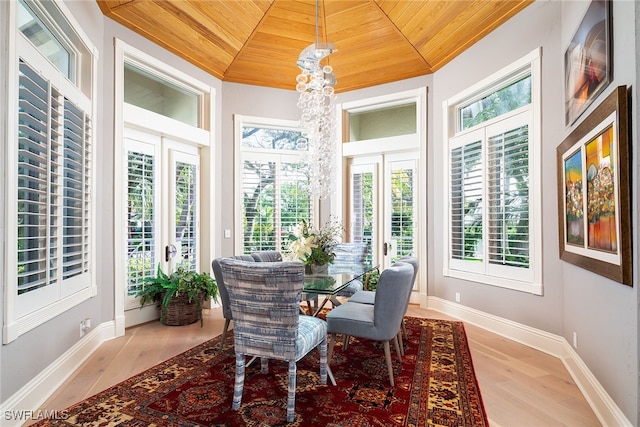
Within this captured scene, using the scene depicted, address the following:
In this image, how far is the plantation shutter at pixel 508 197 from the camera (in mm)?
3561

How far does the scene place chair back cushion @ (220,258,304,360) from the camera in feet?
6.70

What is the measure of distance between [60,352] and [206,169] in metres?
2.88

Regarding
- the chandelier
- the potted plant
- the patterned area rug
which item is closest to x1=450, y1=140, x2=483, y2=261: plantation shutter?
the patterned area rug

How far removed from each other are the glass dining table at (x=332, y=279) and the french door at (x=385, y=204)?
5.79 feet

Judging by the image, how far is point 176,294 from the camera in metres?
4.07

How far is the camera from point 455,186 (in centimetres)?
455

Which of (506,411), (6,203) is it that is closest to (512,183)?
(506,411)

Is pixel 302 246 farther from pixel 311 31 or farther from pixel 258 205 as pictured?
pixel 311 31

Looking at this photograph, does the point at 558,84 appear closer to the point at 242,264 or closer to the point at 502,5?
the point at 502,5

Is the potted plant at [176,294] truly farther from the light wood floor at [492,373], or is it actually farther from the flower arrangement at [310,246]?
the flower arrangement at [310,246]

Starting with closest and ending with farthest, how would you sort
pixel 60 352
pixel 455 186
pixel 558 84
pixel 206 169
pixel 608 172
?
pixel 608 172 → pixel 60 352 → pixel 558 84 → pixel 455 186 → pixel 206 169

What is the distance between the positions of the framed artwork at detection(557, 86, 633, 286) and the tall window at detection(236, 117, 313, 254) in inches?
139

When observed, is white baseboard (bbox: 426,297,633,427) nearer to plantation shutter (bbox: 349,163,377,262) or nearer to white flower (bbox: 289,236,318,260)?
plantation shutter (bbox: 349,163,377,262)

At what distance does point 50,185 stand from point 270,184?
3.23m
